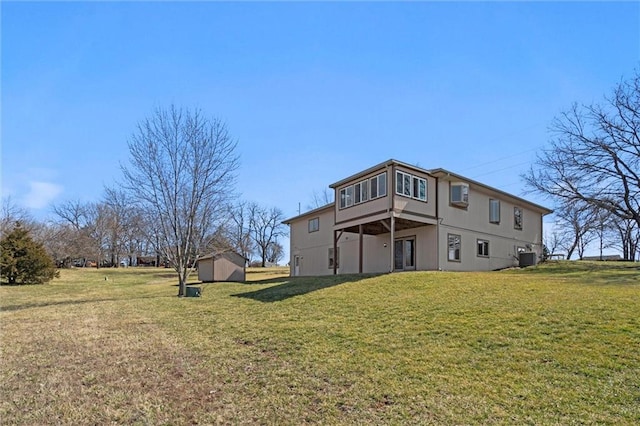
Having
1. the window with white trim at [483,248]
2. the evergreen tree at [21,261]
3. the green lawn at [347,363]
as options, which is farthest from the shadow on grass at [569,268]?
the evergreen tree at [21,261]

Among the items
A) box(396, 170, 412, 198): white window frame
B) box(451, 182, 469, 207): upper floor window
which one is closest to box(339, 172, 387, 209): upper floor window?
box(396, 170, 412, 198): white window frame

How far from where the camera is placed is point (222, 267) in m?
25.2

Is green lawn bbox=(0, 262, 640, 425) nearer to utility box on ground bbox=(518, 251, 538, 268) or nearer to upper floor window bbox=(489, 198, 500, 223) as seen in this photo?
upper floor window bbox=(489, 198, 500, 223)

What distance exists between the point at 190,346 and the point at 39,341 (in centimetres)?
332

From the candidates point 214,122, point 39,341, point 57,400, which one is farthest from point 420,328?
point 214,122

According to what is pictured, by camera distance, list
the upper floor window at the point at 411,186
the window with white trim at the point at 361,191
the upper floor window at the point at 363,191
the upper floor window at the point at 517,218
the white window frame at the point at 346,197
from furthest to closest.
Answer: the upper floor window at the point at 517,218 < the white window frame at the point at 346,197 < the window with white trim at the point at 361,191 < the upper floor window at the point at 363,191 < the upper floor window at the point at 411,186

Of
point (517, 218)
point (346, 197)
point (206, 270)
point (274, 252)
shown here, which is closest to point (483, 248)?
point (517, 218)

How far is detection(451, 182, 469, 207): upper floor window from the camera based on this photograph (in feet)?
69.7

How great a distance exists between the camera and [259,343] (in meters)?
8.20

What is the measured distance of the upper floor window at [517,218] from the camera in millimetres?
25325

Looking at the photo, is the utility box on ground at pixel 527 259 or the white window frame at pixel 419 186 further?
the utility box on ground at pixel 527 259

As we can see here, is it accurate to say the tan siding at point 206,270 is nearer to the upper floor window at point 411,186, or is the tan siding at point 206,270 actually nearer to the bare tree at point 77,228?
the upper floor window at point 411,186

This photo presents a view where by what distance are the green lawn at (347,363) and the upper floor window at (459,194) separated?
9.59m

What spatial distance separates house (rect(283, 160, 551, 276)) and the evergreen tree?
1641cm
